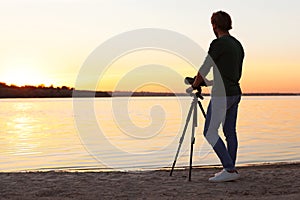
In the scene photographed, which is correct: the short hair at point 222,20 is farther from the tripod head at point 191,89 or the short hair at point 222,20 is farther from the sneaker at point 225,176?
the sneaker at point 225,176

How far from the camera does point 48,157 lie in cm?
1462

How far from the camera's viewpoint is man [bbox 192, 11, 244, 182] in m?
6.41

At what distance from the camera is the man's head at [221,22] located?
6.46 meters

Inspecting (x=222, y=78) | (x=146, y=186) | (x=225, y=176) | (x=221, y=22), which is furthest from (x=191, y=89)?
(x=146, y=186)

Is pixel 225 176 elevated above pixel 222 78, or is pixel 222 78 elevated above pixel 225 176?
pixel 222 78

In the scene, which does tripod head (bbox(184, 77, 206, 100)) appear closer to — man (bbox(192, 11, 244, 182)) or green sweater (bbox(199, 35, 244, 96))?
man (bbox(192, 11, 244, 182))

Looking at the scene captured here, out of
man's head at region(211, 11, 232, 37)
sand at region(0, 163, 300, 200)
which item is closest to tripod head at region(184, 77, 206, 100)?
man's head at region(211, 11, 232, 37)

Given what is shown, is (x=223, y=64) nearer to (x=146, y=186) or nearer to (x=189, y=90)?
(x=189, y=90)

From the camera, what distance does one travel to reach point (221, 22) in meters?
6.47

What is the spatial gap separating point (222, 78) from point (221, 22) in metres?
0.71

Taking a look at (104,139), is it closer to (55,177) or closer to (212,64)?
(55,177)

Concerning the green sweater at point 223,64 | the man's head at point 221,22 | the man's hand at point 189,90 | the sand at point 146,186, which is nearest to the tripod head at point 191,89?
the man's hand at point 189,90

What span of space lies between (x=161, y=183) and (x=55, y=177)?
5.40 ft

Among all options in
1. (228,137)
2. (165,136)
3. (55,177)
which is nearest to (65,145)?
(165,136)
